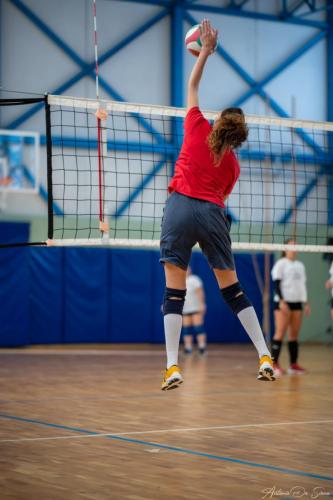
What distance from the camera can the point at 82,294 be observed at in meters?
20.2

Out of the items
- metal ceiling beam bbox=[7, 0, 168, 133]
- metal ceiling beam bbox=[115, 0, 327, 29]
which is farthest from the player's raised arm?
metal ceiling beam bbox=[115, 0, 327, 29]

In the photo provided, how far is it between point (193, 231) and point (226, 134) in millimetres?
633

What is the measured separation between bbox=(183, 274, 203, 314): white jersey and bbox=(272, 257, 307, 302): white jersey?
4.96 m

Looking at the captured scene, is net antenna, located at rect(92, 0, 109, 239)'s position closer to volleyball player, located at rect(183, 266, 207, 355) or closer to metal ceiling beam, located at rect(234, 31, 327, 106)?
volleyball player, located at rect(183, 266, 207, 355)

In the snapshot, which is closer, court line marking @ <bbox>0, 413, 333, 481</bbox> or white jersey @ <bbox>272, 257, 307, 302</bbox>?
court line marking @ <bbox>0, 413, 333, 481</bbox>

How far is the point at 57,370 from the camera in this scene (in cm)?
1349

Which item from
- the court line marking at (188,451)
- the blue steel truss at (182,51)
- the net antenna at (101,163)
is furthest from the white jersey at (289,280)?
the blue steel truss at (182,51)

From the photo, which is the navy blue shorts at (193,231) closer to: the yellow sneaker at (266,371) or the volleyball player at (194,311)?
the yellow sneaker at (266,371)

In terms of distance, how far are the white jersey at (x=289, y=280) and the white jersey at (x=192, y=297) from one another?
4.96 meters

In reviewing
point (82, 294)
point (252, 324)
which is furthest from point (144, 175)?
point (252, 324)

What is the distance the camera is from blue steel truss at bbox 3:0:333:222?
2072cm

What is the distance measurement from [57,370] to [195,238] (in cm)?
801

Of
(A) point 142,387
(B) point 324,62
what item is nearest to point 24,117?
(B) point 324,62

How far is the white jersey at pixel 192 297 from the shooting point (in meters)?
17.7
